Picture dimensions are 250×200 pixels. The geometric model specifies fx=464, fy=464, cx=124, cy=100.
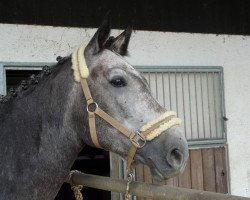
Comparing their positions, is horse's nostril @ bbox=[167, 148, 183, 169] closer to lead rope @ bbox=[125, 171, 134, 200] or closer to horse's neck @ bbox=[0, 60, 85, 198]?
lead rope @ bbox=[125, 171, 134, 200]

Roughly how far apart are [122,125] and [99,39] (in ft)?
1.34

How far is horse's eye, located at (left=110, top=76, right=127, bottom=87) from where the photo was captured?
80.0 inches

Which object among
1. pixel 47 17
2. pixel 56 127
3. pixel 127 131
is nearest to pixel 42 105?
pixel 56 127

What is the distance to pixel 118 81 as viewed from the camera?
204 cm

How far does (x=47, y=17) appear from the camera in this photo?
3518 millimetres

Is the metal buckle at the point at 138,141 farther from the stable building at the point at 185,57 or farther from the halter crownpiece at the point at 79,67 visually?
the stable building at the point at 185,57

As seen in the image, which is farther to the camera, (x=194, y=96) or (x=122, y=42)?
(x=194, y=96)

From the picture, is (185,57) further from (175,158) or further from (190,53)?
(175,158)

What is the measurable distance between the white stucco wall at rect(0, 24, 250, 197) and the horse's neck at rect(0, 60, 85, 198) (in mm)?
1272

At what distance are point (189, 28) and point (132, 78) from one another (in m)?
2.27

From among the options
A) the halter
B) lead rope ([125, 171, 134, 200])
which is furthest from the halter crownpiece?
lead rope ([125, 171, 134, 200])

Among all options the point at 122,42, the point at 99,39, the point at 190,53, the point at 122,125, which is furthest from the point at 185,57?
the point at 122,125

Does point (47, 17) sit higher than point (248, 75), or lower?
higher

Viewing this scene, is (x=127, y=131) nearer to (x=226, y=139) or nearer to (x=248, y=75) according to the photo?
(x=226, y=139)
